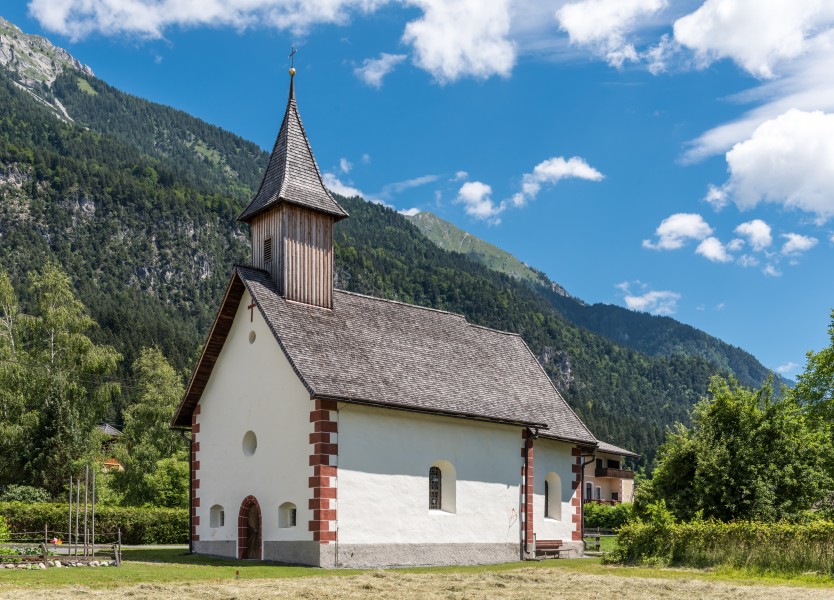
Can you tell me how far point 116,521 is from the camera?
125 ft

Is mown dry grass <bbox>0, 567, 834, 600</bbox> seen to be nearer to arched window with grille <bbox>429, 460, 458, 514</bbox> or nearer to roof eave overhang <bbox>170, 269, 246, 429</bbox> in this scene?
arched window with grille <bbox>429, 460, 458, 514</bbox>

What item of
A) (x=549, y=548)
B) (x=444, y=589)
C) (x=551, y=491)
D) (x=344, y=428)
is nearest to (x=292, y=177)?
(x=344, y=428)

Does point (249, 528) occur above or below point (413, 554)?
above

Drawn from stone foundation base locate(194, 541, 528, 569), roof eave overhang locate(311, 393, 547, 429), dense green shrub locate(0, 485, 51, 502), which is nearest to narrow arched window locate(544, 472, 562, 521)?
roof eave overhang locate(311, 393, 547, 429)

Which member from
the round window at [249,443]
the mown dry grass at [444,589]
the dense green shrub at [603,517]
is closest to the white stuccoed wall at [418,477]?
the round window at [249,443]

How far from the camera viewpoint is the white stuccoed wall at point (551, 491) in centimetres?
3422

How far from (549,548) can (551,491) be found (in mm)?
2796

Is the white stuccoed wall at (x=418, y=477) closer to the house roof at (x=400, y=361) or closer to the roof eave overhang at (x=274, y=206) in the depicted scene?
the house roof at (x=400, y=361)

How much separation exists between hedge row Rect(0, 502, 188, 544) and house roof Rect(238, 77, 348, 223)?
47.3ft

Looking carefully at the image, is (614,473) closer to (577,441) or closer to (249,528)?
(577,441)

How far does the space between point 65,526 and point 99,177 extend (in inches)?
6886

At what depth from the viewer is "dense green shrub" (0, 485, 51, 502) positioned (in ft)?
143

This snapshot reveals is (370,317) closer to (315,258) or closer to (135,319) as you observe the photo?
(315,258)

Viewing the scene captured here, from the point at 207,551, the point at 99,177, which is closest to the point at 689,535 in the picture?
the point at 207,551
